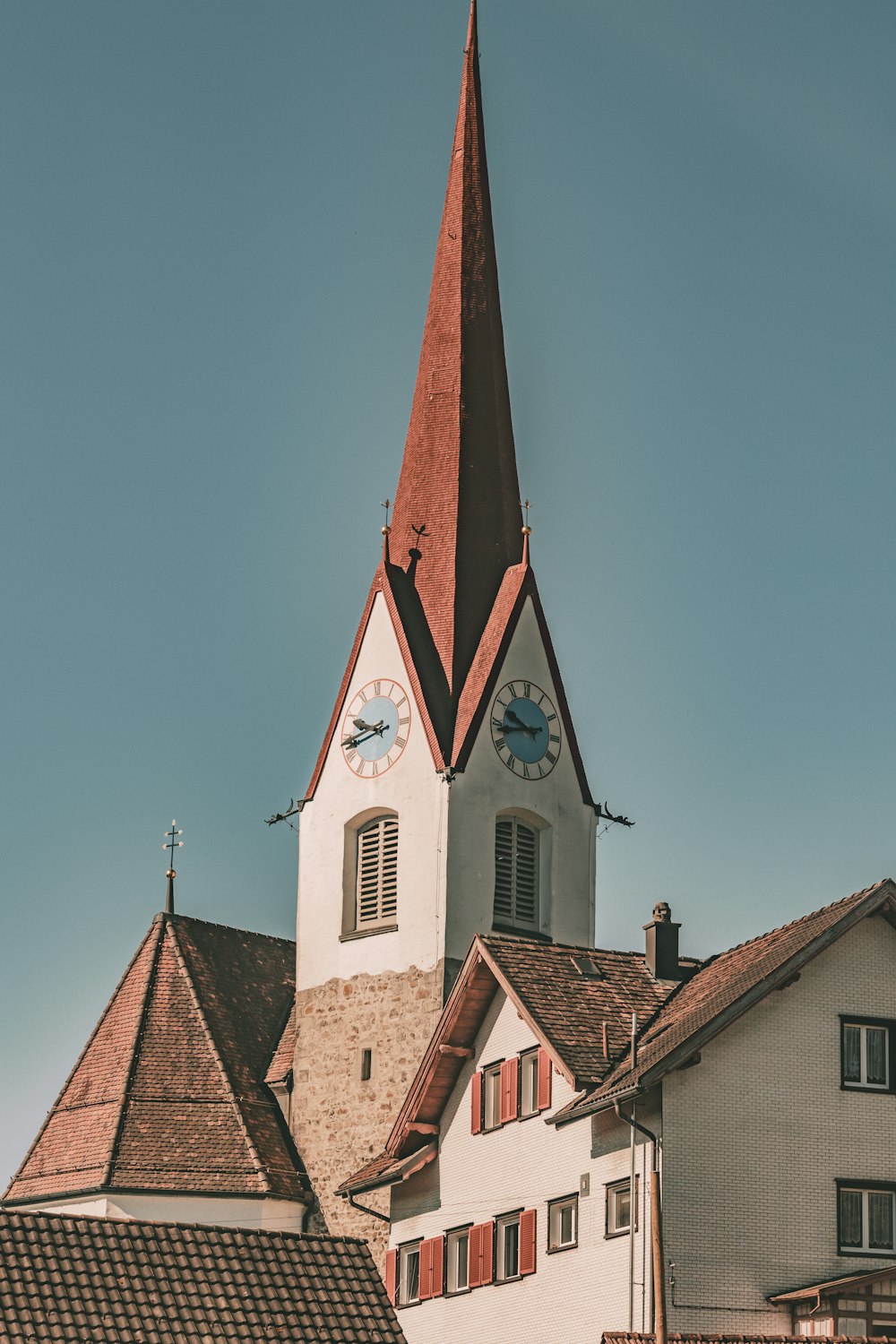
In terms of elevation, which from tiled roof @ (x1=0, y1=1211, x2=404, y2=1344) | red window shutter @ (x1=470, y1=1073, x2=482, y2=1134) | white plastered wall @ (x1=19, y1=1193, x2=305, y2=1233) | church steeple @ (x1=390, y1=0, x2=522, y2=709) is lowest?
tiled roof @ (x1=0, y1=1211, x2=404, y2=1344)

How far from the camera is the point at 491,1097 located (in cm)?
3634

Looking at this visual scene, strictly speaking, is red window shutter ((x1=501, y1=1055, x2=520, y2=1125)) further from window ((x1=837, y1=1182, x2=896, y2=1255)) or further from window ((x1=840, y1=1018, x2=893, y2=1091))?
window ((x1=837, y1=1182, x2=896, y2=1255))

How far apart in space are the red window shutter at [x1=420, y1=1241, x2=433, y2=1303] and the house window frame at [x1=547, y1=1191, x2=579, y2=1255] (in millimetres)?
3506

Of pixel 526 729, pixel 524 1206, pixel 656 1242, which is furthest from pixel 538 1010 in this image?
pixel 526 729

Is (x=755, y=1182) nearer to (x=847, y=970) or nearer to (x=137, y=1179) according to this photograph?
(x=847, y=970)

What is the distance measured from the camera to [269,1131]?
151 ft

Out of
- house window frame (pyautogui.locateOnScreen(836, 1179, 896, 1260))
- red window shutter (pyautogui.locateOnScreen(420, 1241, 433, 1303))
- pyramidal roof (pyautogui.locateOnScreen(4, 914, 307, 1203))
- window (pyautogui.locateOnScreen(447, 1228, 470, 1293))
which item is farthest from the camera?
pyramidal roof (pyautogui.locateOnScreen(4, 914, 307, 1203))

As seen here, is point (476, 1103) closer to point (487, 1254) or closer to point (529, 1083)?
point (529, 1083)

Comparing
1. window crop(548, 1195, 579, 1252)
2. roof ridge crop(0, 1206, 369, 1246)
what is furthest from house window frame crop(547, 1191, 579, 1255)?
roof ridge crop(0, 1206, 369, 1246)

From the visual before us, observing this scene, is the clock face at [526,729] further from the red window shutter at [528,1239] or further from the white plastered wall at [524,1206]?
the red window shutter at [528,1239]

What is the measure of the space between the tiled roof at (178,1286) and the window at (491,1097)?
8.64 m

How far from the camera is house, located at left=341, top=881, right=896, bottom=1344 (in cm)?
3125

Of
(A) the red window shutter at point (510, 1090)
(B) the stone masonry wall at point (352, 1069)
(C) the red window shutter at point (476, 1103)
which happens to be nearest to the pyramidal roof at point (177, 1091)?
(B) the stone masonry wall at point (352, 1069)

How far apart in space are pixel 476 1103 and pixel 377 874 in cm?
1050
